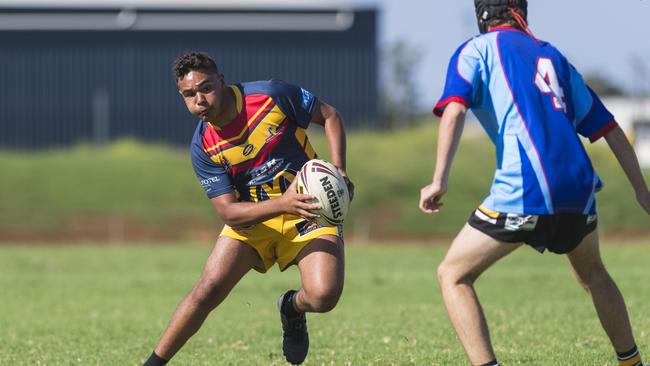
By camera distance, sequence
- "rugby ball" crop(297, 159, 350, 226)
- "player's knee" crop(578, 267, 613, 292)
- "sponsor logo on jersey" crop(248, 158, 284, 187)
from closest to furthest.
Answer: "player's knee" crop(578, 267, 613, 292) → "rugby ball" crop(297, 159, 350, 226) → "sponsor logo on jersey" crop(248, 158, 284, 187)

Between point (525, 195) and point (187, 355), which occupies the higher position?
point (525, 195)

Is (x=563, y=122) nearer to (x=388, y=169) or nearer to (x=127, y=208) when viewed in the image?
(x=127, y=208)


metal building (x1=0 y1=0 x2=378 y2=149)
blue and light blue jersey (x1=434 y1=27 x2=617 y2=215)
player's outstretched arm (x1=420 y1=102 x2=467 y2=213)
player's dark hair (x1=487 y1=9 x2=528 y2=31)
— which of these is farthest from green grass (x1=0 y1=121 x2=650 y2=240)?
player's outstretched arm (x1=420 y1=102 x2=467 y2=213)

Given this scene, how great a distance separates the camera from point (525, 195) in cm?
622

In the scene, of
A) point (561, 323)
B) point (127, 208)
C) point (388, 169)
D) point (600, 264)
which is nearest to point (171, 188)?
point (127, 208)

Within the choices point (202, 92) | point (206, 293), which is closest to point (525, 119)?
point (202, 92)

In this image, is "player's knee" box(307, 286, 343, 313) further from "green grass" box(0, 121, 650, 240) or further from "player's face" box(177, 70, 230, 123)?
"green grass" box(0, 121, 650, 240)

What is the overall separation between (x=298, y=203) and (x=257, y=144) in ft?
2.27

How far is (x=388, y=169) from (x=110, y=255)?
753 inches

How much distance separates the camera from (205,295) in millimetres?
7848

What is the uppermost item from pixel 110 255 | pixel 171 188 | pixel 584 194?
pixel 584 194

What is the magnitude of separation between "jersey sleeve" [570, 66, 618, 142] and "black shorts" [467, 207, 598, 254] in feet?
1.68

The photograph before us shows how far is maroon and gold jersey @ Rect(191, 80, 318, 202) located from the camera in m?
7.79

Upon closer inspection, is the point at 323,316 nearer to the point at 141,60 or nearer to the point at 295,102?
the point at 295,102
